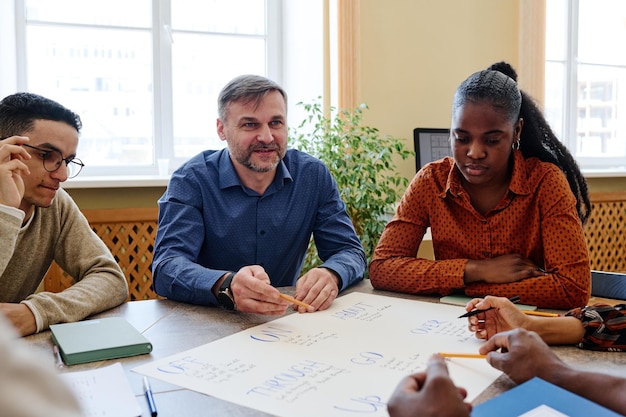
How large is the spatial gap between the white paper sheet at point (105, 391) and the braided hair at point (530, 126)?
112 centimetres

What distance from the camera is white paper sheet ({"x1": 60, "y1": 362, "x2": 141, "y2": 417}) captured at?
0.83 meters

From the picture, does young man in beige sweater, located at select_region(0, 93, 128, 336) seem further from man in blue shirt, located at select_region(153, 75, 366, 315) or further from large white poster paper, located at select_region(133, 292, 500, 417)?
large white poster paper, located at select_region(133, 292, 500, 417)

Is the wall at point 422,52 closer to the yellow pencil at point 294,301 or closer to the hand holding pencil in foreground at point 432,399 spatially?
the yellow pencil at point 294,301

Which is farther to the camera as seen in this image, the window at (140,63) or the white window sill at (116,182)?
the window at (140,63)

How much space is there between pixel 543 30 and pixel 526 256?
9.00 ft

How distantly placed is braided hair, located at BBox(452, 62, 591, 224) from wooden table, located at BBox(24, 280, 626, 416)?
549 mm

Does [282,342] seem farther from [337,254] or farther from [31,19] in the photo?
[31,19]

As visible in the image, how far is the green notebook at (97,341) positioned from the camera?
1.06 metres

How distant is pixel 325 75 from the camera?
338cm

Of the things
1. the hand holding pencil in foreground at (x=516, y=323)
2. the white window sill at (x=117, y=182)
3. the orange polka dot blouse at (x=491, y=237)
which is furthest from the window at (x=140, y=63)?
the hand holding pencil in foreground at (x=516, y=323)

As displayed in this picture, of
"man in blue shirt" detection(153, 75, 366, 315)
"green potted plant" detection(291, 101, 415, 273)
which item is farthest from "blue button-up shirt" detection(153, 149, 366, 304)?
"green potted plant" detection(291, 101, 415, 273)

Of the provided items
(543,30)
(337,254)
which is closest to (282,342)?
(337,254)

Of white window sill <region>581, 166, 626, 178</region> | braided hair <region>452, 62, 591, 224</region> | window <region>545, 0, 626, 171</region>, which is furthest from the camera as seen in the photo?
window <region>545, 0, 626, 171</region>

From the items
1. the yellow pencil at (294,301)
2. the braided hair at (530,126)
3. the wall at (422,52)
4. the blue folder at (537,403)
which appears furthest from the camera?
the wall at (422,52)
